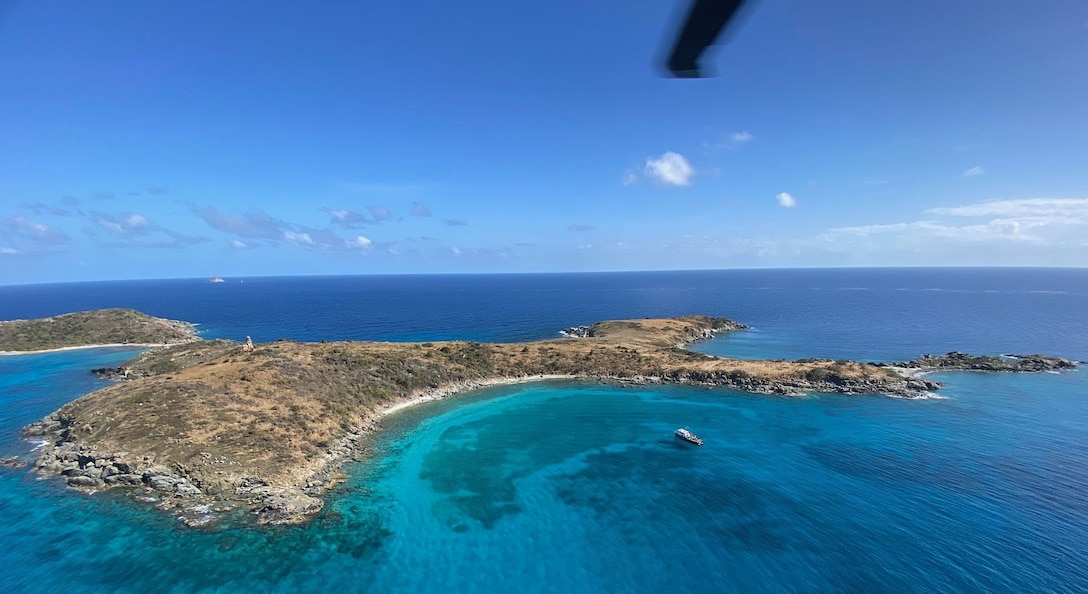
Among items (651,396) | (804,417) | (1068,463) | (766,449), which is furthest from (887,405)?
(651,396)

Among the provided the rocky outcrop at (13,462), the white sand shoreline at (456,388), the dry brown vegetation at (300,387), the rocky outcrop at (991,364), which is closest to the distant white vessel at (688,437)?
the dry brown vegetation at (300,387)

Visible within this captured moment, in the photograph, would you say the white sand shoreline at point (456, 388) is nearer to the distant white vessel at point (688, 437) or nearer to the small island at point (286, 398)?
the small island at point (286, 398)

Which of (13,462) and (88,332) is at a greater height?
(88,332)

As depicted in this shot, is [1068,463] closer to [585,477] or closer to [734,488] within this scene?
[734,488]

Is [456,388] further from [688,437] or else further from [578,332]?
[578,332]

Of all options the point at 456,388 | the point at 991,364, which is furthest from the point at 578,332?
the point at 991,364

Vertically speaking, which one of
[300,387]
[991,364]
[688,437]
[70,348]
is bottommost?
[688,437]

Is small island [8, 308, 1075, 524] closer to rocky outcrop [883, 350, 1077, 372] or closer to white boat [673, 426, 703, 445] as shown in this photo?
rocky outcrop [883, 350, 1077, 372]
